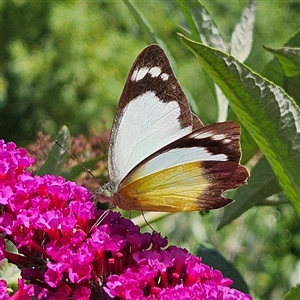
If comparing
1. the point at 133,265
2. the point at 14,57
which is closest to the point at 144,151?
the point at 133,265

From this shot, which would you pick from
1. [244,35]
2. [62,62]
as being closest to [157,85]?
→ [244,35]

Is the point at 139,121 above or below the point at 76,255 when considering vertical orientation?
above

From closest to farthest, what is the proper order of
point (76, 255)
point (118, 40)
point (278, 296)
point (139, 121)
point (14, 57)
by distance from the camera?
point (76, 255)
point (139, 121)
point (278, 296)
point (14, 57)
point (118, 40)

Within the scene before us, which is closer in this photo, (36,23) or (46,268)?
(46,268)

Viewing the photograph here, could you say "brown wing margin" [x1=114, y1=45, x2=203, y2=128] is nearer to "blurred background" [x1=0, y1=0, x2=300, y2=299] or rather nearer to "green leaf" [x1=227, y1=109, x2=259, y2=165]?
"green leaf" [x1=227, y1=109, x2=259, y2=165]

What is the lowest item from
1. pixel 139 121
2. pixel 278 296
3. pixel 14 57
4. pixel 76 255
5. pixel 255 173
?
pixel 278 296

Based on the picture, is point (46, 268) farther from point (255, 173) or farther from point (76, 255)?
point (255, 173)

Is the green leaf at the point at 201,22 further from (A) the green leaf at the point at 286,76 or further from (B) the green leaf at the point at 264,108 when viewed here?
(B) the green leaf at the point at 264,108
